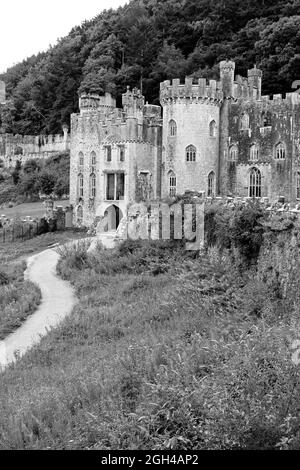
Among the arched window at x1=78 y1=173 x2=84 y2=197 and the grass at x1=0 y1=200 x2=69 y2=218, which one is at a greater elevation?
the arched window at x1=78 y1=173 x2=84 y2=197

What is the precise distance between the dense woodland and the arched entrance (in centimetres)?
2106

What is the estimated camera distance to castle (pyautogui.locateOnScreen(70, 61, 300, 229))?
43.0m

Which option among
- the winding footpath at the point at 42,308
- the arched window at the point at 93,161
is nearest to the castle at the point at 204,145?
the arched window at the point at 93,161

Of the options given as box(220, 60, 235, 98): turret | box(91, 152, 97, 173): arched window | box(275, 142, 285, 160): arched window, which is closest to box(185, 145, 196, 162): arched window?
box(220, 60, 235, 98): turret

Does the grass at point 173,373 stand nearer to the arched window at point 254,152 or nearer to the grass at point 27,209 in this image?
the arched window at point 254,152

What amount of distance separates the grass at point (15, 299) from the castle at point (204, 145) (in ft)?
41.8

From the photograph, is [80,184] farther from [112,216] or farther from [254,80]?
[254,80]

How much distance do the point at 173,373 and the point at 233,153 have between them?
32.0m

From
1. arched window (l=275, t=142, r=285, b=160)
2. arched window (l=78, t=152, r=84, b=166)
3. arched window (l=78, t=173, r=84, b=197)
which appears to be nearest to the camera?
arched window (l=275, t=142, r=285, b=160)

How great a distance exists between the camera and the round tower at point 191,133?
44.0 metres

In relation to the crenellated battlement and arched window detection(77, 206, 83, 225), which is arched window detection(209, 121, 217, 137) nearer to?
the crenellated battlement

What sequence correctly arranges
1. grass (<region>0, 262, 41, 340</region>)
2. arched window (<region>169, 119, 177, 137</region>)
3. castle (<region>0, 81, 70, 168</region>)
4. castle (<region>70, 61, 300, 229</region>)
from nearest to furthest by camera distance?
grass (<region>0, 262, 41, 340</region>)
castle (<region>70, 61, 300, 229</region>)
arched window (<region>169, 119, 177, 137</region>)
castle (<region>0, 81, 70, 168</region>)

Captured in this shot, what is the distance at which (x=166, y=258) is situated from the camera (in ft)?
105
